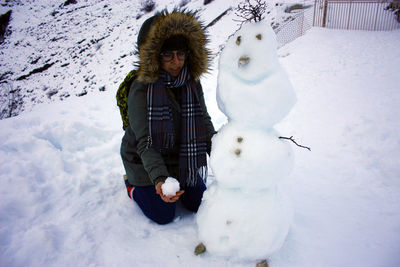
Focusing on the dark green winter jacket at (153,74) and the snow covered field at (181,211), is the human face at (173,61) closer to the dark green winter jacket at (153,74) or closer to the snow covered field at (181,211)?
the dark green winter jacket at (153,74)

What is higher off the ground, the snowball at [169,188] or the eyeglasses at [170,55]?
the eyeglasses at [170,55]

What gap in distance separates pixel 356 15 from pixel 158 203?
29.4ft

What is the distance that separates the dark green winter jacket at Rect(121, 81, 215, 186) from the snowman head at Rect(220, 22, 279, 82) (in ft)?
2.18

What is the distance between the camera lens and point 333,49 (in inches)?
205

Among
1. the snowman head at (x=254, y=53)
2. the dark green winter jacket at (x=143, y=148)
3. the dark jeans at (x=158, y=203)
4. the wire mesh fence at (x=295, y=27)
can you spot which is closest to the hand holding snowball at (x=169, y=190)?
the dark green winter jacket at (x=143, y=148)

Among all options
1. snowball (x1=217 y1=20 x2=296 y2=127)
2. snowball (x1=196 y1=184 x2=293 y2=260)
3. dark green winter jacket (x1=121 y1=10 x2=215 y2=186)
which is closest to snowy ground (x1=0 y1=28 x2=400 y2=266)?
snowball (x1=196 y1=184 x2=293 y2=260)

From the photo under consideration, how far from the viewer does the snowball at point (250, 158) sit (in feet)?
3.53

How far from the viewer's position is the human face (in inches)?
57.0

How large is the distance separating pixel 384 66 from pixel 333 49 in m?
1.60

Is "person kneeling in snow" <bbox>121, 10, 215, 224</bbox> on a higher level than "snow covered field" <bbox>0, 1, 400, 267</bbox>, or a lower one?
higher

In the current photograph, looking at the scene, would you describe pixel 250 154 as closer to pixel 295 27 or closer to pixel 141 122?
pixel 141 122

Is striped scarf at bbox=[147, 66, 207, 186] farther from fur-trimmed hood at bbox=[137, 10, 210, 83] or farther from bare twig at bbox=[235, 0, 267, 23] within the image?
bare twig at bbox=[235, 0, 267, 23]

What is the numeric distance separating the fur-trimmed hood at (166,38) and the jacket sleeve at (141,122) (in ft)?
0.29

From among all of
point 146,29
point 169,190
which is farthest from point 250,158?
point 146,29
